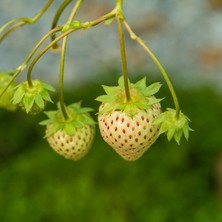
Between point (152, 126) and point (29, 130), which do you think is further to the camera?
point (29, 130)

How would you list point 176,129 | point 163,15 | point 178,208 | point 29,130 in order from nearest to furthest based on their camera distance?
point 176,129, point 178,208, point 29,130, point 163,15

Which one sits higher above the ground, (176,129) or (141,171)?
(176,129)

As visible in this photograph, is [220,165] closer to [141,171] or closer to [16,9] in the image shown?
[141,171]

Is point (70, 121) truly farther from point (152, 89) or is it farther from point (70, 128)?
point (152, 89)

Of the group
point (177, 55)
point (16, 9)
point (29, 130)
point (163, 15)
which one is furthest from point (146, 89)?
point (16, 9)

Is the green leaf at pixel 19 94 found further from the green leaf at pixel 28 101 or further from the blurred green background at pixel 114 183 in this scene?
the blurred green background at pixel 114 183

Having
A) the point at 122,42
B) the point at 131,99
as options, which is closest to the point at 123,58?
the point at 122,42

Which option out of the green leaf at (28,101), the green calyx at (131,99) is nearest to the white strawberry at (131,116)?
the green calyx at (131,99)
